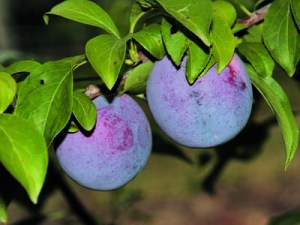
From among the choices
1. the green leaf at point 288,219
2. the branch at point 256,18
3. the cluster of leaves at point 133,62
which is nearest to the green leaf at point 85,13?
the cluster of leaves at point 133,62

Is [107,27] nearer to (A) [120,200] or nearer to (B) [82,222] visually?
(B) [82,222]

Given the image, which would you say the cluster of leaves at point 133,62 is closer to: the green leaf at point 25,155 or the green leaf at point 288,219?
the green leaf at point 25,155

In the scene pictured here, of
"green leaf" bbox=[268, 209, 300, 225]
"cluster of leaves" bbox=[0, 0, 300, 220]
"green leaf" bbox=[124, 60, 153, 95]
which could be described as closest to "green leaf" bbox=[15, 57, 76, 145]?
"cluster of leaves" bbox=[0, 0, 300, 220]

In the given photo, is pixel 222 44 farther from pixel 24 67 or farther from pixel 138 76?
pixel 24 67

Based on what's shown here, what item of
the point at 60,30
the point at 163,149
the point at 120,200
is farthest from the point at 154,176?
Answer: the point at 60,30

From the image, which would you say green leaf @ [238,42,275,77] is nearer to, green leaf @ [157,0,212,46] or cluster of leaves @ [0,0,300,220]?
cluster of leaves @ [0,0,300,220]

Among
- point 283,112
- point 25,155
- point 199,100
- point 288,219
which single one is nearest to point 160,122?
point 199,100
